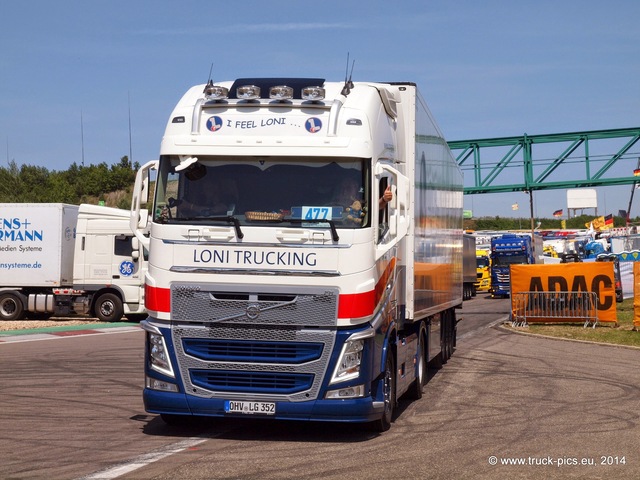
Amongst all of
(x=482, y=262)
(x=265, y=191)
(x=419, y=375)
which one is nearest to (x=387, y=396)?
(x=265, y=191)

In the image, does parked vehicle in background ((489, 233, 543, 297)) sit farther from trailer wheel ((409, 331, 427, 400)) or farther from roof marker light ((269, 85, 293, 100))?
roof marker light ((269, 85, 293, 100))

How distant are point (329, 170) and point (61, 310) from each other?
73.7 feet

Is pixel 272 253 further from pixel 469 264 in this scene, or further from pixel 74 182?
pixel 74 182

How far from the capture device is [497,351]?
21250 millimetres

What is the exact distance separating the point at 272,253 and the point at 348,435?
2.18 meters

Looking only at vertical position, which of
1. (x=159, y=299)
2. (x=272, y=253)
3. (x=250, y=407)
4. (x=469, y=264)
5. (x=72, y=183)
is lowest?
(x=250, y=407)

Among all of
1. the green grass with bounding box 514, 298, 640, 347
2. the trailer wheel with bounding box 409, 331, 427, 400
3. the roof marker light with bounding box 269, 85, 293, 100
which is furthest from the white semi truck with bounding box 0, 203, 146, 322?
the roof marker light with bounding box 269, 85, 293, 100

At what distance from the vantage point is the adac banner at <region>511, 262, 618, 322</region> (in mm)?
28016

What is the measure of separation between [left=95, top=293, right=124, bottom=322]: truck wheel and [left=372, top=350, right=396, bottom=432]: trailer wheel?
2098cm

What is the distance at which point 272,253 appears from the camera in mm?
9641

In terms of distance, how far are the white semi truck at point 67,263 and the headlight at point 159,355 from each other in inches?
801

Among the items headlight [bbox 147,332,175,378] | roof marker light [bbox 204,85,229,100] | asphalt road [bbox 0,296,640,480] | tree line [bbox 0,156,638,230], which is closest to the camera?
asphalt road [bbox 0,296,640,480]

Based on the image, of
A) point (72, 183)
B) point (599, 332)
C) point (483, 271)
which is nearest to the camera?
point (599, 332)

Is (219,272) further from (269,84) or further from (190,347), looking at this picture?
Result: (269,84)
